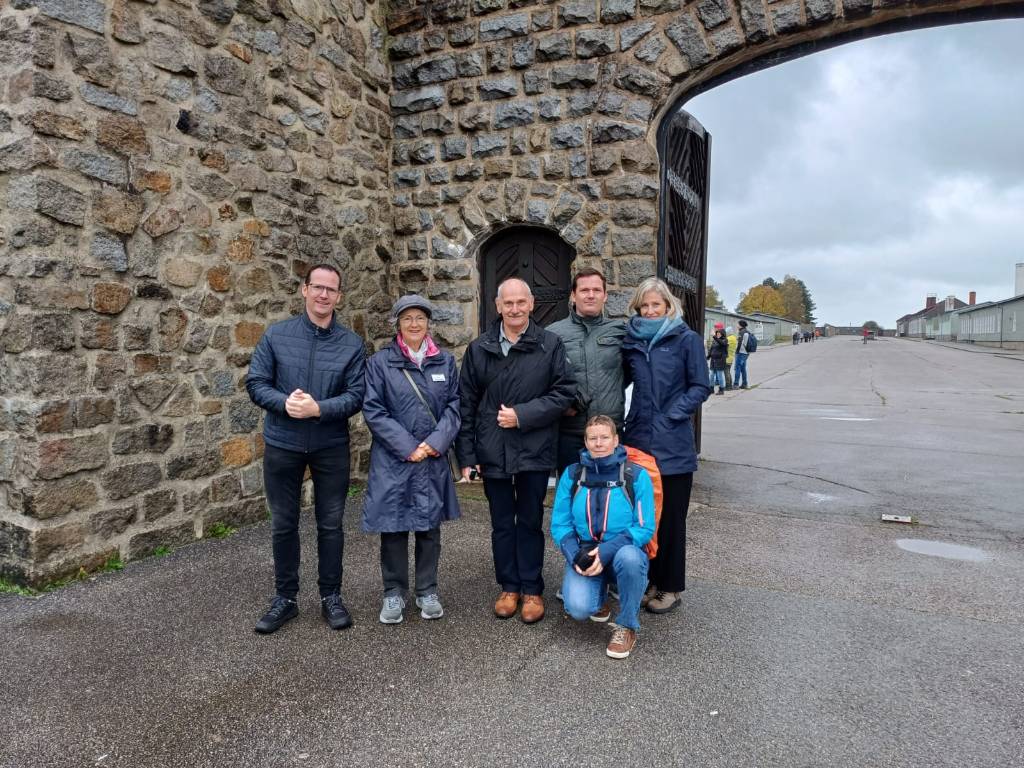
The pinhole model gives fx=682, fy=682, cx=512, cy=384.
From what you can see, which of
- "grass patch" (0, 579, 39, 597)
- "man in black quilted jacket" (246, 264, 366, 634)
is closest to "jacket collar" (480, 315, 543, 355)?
"man in black quilted jacket" (246, 264, 366, 634)

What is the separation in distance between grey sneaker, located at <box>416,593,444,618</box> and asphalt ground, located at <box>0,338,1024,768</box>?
0.23 ft

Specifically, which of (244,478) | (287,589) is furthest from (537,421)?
(244,478)

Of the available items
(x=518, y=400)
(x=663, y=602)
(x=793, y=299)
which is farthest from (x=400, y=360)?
(x=793, y=299)

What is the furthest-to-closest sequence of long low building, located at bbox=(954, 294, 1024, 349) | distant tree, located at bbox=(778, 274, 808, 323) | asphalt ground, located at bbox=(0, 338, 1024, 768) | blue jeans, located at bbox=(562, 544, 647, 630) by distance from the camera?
distant tree, located at bbox=(778, 274, 808, 323) < long low building, located at bbox=(954, 294, 1024, 349) < blue jeans, located at bbox=(562, 544, 647, 630) < asphalt ground, located at bbox=(0, 338, 1024, 768)

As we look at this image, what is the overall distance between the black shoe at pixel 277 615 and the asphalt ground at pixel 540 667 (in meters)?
0.06

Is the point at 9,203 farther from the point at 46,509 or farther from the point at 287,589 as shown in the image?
the point at 287,589

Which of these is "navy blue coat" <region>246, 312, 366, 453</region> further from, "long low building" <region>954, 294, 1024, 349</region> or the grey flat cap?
"long low building" <region>954, 294, 1024, 349</region>

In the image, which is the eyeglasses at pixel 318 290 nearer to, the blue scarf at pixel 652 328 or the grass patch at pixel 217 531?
the blue scarf at pixel 652 328

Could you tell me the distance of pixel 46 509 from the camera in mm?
3980

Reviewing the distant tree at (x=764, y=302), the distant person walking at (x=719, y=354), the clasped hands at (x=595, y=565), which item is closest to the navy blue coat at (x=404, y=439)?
the clasped hands at (x=595, y=565)

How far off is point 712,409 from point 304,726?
12658 mm

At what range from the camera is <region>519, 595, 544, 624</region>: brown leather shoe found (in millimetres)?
3609

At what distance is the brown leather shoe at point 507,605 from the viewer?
3.68 meters

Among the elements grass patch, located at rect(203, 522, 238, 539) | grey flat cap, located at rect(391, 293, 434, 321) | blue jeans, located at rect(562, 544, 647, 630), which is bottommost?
grass patch, located at rect(203, 522, 238, 539)
